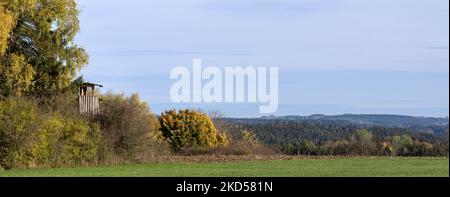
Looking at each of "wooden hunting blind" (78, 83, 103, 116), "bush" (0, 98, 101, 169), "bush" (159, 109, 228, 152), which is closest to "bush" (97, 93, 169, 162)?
"wooden hunting blind" (78, 83, 103, 116)

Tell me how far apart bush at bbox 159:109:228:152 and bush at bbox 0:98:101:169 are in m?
21.2

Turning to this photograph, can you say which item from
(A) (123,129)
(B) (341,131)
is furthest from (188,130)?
(B) (341,131)

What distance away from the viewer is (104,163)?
46.1 meters

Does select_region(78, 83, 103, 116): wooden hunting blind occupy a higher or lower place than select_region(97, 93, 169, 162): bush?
higher

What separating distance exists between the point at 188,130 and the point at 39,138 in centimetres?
2744

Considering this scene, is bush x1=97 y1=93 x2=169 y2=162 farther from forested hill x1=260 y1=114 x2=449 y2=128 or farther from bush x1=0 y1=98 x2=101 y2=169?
forested hill x1=260 y1=114 x2=449 y2=128

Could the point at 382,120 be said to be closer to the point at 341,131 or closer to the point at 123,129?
the point at 341,131

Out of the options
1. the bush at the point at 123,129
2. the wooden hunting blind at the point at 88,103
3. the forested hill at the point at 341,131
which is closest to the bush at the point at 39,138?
the bush at the point at 123,129

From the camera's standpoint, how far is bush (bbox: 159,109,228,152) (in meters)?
67.9

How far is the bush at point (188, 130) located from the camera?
223 feet

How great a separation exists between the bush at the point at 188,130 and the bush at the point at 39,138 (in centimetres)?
2121

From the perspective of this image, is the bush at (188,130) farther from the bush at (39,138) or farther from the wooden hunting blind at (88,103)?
the bush at (39,138)

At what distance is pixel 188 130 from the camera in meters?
69.0
